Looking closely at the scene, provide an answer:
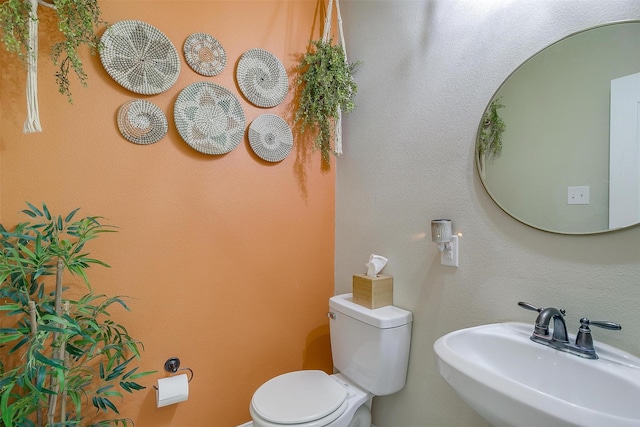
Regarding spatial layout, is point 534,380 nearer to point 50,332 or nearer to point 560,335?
point 560,335

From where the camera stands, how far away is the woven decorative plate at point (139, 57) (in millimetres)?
1252

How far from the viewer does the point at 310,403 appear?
1297 millimetres

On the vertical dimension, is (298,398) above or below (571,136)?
below

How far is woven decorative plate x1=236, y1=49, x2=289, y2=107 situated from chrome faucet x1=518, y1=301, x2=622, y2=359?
1456 mm

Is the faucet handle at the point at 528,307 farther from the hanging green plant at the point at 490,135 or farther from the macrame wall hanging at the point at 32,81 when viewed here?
the macrame wall hanging at the point at 32,81

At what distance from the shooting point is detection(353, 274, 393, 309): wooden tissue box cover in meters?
1.50

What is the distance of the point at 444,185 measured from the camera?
52.9 inches

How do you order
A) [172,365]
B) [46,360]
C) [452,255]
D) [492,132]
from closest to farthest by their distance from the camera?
1. [46,360]
2. [492,132]
3. [452,255]
4. [172,365]

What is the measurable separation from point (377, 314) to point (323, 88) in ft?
3.83

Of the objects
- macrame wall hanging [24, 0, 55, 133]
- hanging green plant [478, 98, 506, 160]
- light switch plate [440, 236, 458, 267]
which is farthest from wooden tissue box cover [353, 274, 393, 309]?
macrame wall hanging [24, 0, 55, 133]

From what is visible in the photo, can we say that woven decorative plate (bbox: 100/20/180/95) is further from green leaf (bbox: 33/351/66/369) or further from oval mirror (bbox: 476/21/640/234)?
oval mirror (bbox: 476/21/640/234)

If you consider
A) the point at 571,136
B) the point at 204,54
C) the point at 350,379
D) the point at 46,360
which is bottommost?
the point at 350,379

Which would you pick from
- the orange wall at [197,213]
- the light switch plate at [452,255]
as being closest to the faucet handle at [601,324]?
the light switch plate at [452,255]

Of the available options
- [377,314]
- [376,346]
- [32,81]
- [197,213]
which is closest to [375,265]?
[377,314]
